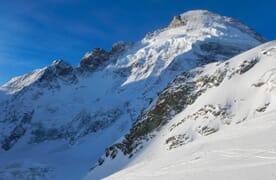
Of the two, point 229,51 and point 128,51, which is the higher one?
point 128,51

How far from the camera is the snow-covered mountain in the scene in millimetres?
124562

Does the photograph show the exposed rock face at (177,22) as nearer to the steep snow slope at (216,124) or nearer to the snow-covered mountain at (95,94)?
the snow-covered mountain at (95,94)

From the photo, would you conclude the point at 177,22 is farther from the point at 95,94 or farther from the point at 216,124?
the point at 216,124

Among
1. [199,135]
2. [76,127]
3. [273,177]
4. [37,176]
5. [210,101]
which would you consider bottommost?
[273,177]

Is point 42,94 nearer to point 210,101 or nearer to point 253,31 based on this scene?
point 253,31

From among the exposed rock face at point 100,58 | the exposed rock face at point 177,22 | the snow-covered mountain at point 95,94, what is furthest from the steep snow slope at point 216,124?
the exposed rock face at point 177,22

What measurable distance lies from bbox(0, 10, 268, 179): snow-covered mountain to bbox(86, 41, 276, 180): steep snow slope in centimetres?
4555

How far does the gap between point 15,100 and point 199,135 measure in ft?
514

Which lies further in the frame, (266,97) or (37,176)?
(37,176)

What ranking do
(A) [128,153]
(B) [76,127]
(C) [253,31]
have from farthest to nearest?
(C) [253,31], (B) [76,127], (A) [128,153]

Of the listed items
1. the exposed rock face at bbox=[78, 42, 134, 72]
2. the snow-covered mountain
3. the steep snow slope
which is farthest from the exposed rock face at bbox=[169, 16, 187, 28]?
the steep snow slope

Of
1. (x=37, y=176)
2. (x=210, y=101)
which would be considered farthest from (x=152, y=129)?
(x=37, y=176)

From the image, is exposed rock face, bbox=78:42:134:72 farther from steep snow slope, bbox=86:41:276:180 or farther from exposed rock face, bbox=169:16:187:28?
steep snow slope, bbox=86:41:276:180

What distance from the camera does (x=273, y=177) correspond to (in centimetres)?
1280
